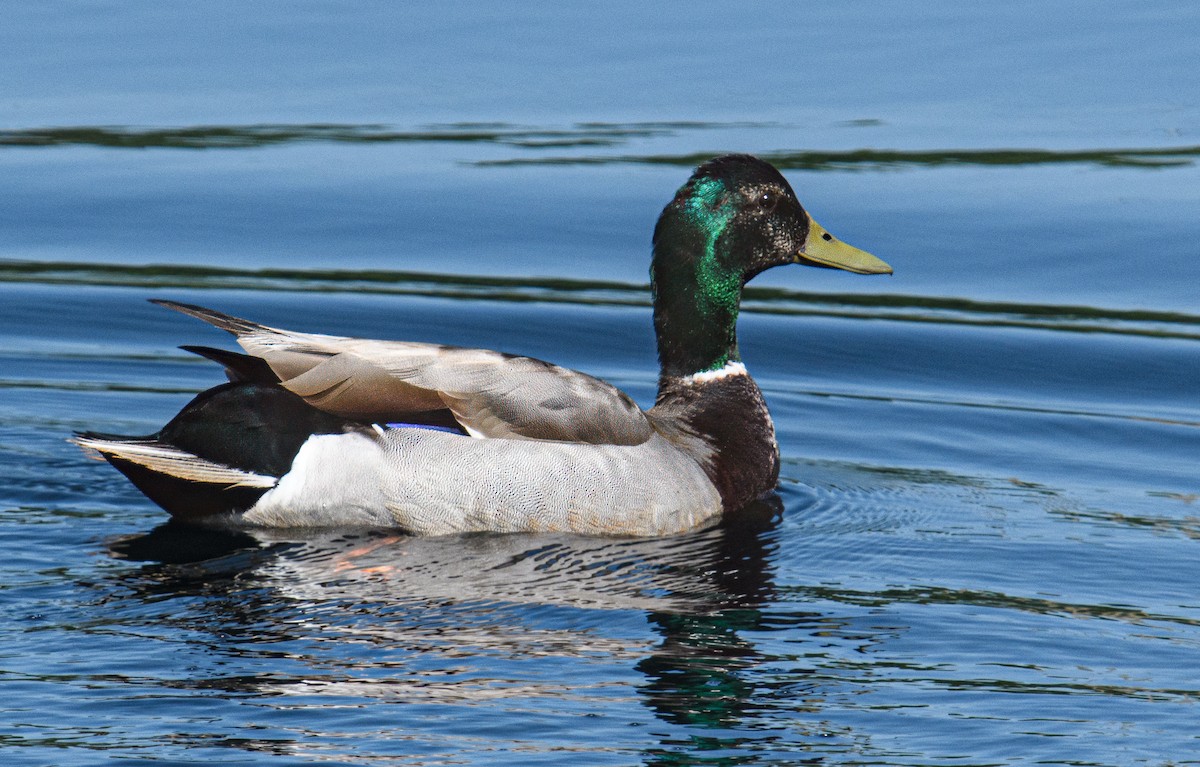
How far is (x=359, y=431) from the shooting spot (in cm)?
767

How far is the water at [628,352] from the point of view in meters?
5.69

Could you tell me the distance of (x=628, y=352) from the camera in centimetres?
1077

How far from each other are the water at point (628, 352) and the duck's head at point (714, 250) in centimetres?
73

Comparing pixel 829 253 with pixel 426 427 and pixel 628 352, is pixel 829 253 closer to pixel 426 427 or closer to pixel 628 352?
pixel 628 352

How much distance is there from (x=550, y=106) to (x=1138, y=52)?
16.1ft

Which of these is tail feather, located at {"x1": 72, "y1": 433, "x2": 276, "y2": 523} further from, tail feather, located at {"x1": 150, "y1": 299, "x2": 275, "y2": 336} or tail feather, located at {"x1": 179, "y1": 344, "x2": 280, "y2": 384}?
tail feather, located at {"x1": 150, "y1": 299, "x2": 275, "y2": 336}

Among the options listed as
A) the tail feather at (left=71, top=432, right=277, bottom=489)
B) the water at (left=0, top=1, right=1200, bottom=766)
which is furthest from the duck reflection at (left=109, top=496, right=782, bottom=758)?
the tail feather at (left=71, top=432, right=277, bottom=489)

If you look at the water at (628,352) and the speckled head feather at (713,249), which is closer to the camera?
the water at (628,352)

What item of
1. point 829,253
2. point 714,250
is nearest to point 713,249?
point 714,250

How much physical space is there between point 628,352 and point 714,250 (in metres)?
2.19

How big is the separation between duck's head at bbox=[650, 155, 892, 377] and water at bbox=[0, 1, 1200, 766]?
0.73 meters

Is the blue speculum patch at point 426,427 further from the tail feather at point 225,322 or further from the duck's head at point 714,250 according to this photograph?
the duck's head at point 714,250

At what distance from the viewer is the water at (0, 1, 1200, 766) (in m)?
5.69

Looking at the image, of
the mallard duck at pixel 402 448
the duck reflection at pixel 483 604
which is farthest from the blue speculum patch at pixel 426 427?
the duck reflection at pixel 483 604
